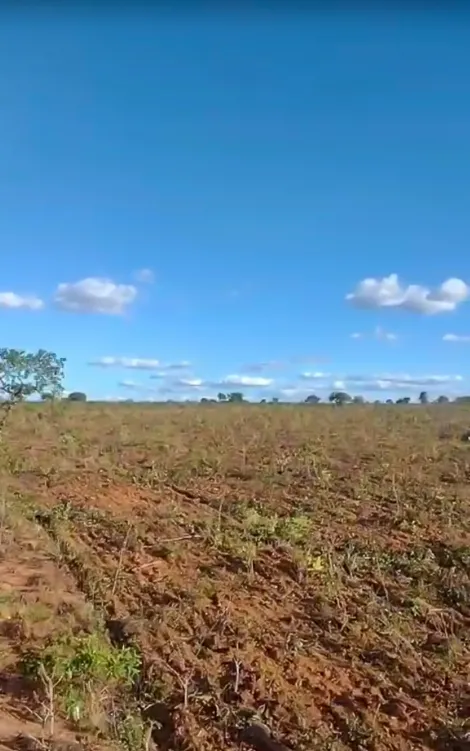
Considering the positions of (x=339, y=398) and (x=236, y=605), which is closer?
(x=236, y=605)

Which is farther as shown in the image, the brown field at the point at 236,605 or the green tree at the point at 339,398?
Result: the green tree at the point at 339,398

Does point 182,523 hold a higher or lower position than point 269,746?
higher

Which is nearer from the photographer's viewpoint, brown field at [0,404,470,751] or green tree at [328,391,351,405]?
brown field at [0,404,470,751]

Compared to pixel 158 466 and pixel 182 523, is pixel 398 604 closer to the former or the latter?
pixel 182 523

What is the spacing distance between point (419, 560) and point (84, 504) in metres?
4.76

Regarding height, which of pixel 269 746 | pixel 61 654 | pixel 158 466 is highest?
pixel 158 466

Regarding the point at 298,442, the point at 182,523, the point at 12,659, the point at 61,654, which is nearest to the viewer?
the point at 61,654

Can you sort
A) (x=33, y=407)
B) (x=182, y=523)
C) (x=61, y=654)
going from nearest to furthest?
(x=61, y=654), (x=182, y=523), (x=33, y=407)

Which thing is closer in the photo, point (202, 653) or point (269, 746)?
point (269, 746)

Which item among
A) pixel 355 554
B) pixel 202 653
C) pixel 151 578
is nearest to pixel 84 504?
pixel 151 578

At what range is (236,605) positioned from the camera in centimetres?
669

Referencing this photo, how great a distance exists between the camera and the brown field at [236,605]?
4.88 metres

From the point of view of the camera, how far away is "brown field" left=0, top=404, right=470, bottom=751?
4.88 metres

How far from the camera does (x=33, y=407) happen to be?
3011 centimetres
